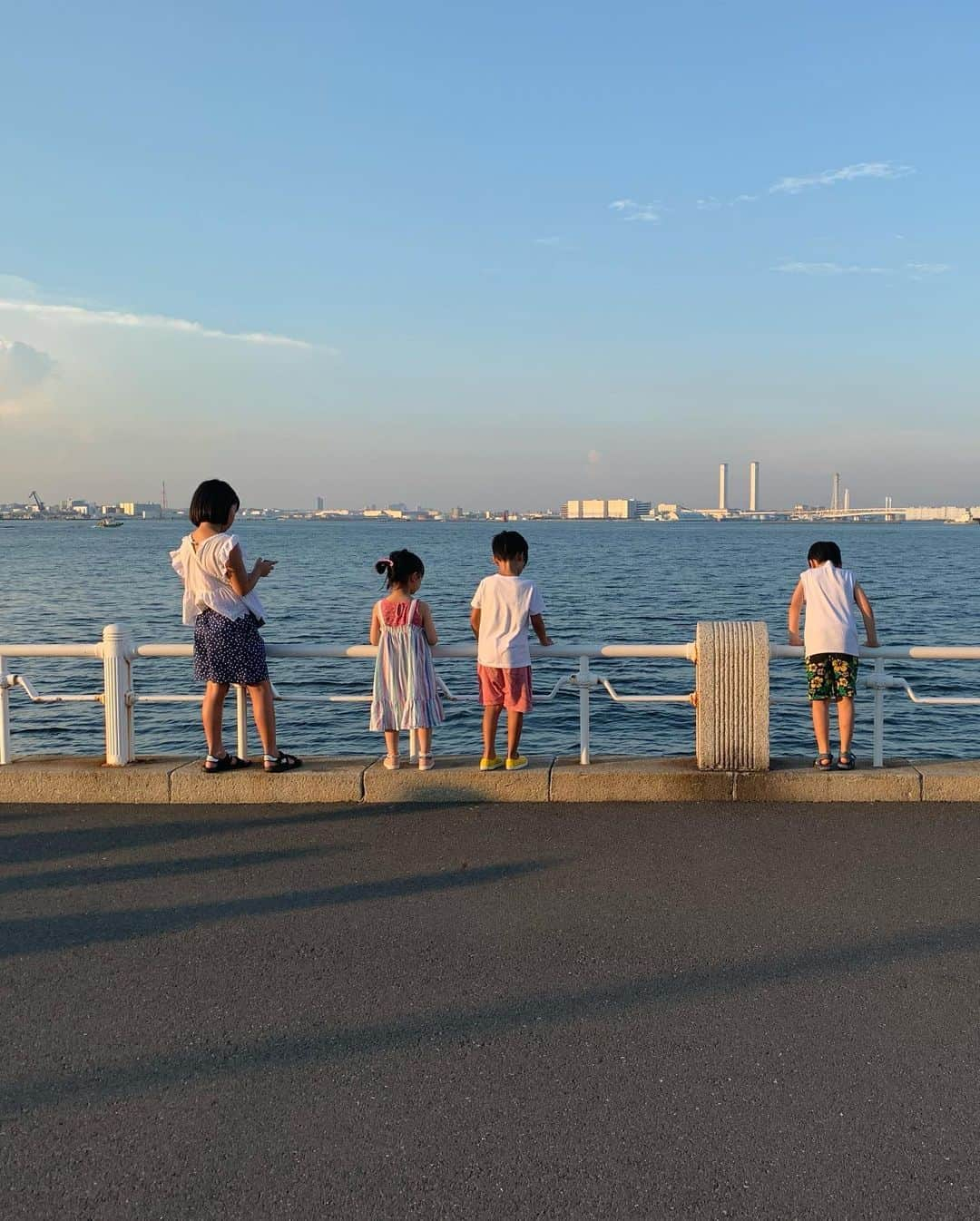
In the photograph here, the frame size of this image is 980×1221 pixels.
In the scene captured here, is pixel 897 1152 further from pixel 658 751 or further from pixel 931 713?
pixel 931 713

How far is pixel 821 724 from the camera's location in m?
6.95

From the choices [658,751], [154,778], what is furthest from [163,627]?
[154,778]

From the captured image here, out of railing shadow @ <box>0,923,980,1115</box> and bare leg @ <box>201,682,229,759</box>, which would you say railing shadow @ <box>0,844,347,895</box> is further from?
railing shadow @ <box>0,923,980,1115</box>

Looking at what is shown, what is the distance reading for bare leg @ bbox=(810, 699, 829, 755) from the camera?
694 centimetres

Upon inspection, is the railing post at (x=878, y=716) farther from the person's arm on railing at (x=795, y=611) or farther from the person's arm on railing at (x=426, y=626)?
the person's arm on railing at (x=426, y=626)

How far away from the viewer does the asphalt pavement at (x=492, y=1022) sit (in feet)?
9.66

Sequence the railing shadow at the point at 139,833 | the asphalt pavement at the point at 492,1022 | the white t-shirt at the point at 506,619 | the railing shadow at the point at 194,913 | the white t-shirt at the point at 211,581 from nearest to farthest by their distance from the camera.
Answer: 1. the asphalt pavement at the point at 492,1022
2. the railing shadow at the point at 194,913
3. the railing shadow at the point at 139,833
4. the white t-shirt at the point at 211,581
5. the white t-shirt at the point at 506,619

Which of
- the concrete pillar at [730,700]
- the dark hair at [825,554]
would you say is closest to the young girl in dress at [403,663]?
the concrete pillar at [730,700]

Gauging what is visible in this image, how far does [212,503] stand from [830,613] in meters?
4.12

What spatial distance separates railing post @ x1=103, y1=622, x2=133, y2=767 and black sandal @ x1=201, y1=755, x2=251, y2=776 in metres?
0.61

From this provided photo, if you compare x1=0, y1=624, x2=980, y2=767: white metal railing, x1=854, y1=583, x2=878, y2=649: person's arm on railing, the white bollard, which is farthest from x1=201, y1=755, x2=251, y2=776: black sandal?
x1=854, y1=583, x2=878, y2=649: person's arm on railing

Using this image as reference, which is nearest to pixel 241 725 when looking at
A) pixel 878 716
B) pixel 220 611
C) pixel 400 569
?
pixel 220 611

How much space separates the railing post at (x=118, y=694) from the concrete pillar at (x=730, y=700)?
384 centimetres

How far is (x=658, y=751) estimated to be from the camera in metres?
17.0
